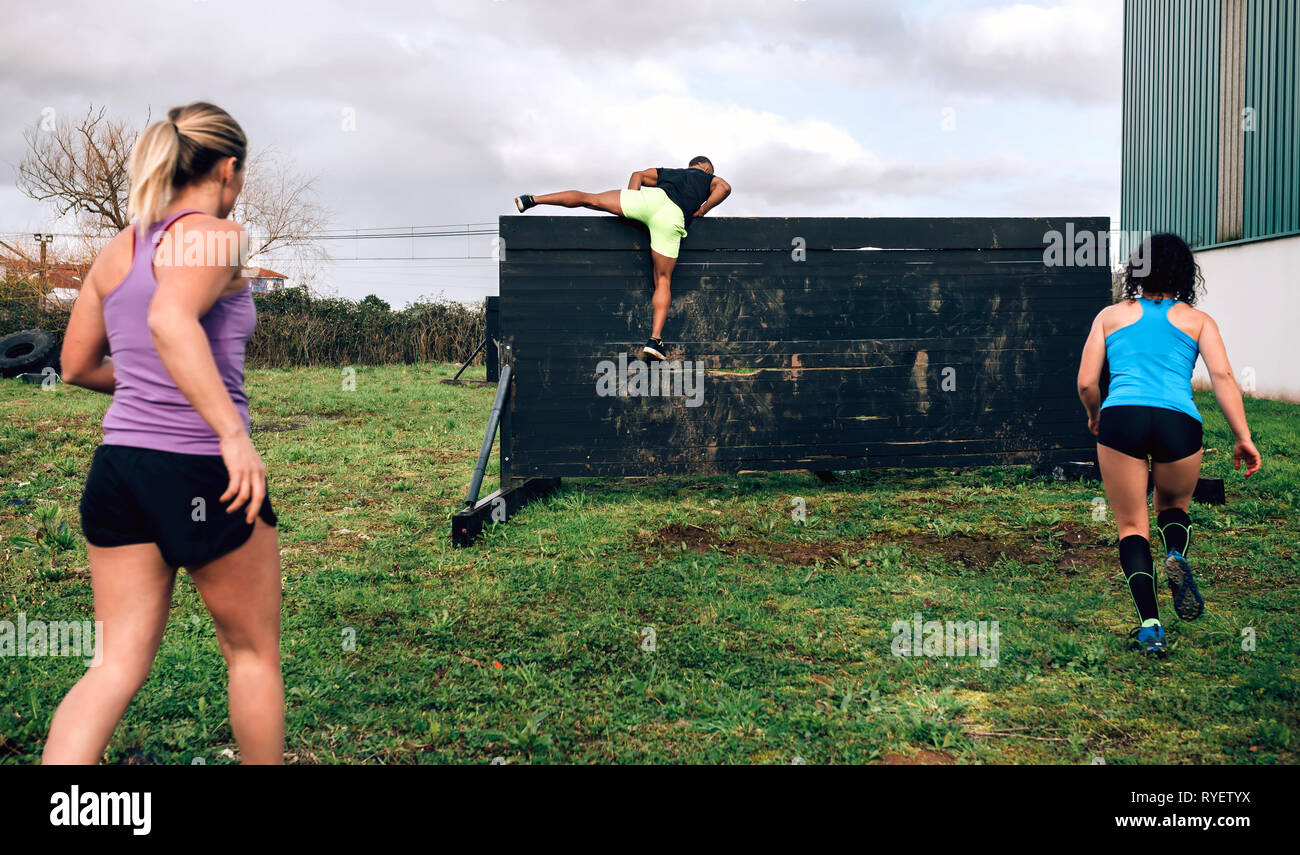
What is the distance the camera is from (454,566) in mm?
5215

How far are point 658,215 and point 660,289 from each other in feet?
2.04

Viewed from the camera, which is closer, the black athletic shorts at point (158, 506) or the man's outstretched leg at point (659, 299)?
the black athletic shorts at point (158, 506)

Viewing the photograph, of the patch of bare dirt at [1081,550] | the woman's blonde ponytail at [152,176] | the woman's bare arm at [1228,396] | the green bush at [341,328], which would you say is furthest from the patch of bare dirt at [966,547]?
the green bush at [341,328]

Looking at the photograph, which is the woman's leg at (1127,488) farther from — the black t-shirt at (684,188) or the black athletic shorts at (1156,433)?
the black t-shirt at (684,188)

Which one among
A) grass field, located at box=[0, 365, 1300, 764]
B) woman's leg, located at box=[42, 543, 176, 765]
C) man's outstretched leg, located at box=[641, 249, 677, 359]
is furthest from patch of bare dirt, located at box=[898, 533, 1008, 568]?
woman's leg, located at box=[42, 543, 176, 765]

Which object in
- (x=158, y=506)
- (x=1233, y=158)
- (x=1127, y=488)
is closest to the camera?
(x=158, y=506)

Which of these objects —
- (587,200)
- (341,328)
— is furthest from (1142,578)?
(341,328)

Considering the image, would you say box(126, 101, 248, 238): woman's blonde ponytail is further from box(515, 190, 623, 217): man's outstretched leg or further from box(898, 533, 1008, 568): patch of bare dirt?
box(515, 190, 623, 217): man's outstretched leg

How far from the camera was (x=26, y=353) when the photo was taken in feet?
58.3

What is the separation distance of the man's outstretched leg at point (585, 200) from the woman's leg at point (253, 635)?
5.58m

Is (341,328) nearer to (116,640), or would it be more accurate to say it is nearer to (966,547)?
(966,547)

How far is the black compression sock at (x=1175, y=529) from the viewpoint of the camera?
3695 millimetres

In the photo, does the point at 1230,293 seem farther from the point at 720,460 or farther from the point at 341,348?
the point at 341,348
